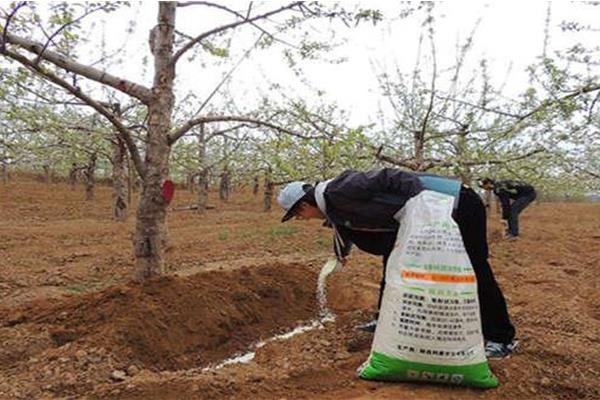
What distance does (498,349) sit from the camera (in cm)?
305

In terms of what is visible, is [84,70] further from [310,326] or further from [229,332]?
[310,326]

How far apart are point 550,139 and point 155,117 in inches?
207

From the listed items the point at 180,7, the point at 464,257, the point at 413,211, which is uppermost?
the point at 180,7

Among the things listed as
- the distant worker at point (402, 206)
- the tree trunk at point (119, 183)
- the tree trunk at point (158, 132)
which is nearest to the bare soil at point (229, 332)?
the distant worker at point (402, 206)

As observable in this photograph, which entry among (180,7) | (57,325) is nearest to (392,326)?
(57,325)

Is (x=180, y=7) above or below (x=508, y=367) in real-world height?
above

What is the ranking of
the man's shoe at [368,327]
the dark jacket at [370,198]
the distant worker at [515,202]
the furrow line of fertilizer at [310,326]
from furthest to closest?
the distant worker at [515,202]
the man's shoe at [368,327]
the furrow line of fertilizer at [310,326]
the dark jacket at [370,198]

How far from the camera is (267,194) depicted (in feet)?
57.4

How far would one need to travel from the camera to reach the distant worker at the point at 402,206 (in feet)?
9.77

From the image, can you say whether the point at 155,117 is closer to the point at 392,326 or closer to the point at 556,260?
the point at 392,326

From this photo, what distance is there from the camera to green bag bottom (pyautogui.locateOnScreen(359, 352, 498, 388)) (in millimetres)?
2521

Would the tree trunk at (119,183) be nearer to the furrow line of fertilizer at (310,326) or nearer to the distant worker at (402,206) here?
the furrow line of fertilizer at (310,326)

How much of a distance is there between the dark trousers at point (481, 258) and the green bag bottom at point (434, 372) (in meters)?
0.54

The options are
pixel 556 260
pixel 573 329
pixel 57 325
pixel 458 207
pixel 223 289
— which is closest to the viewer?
pixel 458 207
